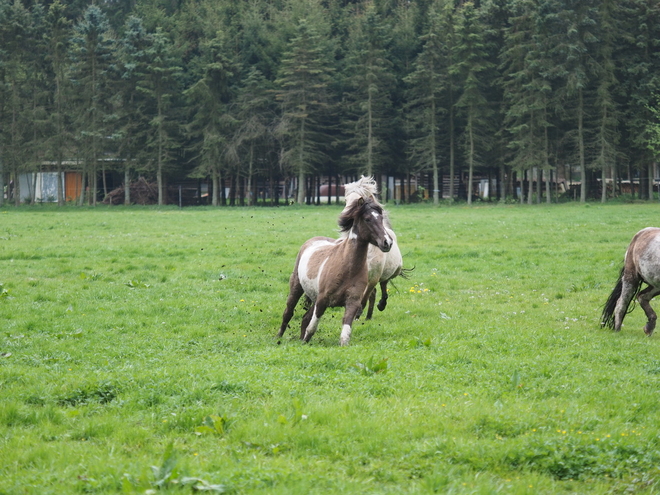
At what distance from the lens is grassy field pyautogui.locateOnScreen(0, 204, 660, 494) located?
5.61m

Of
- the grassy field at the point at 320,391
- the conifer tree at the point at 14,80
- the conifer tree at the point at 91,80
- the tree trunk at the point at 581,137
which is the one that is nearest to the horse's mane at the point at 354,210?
the grassy field at the point at 320,391

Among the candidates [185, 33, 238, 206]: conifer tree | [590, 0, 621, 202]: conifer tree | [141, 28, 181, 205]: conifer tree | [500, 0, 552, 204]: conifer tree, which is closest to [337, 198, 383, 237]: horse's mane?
[590, 0, 621, 202]: conifer tree

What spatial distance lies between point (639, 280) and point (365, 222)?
16.2 ft

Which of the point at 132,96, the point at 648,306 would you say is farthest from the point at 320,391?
the point at 132,96

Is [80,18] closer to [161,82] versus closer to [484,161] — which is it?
[161,82]

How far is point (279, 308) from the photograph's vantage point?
13.6 meters

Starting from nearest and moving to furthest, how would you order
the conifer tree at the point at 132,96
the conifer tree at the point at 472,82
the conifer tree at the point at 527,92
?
the conifer tree at the point at 527,92 < the conifer tree at the point at 472,82 < the conifer tree at the point at 132,96

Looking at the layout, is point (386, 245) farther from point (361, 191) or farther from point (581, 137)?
point (581, 137)

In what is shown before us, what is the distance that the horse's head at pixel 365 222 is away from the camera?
32.5 ft

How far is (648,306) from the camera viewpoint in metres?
11.6

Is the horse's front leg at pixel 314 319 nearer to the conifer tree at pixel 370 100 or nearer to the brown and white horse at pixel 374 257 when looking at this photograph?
the brown and white horse at pixel 374 257

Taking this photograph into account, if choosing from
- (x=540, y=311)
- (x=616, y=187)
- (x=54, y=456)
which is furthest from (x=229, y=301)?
(x=616, y=187)

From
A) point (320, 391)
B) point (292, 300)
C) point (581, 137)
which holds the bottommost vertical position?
point (320, 391)

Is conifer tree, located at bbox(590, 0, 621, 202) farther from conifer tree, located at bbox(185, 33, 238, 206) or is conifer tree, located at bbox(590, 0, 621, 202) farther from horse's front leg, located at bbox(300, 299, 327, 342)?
horse's front leg, located at bbox(300, 299, 327, 342)
